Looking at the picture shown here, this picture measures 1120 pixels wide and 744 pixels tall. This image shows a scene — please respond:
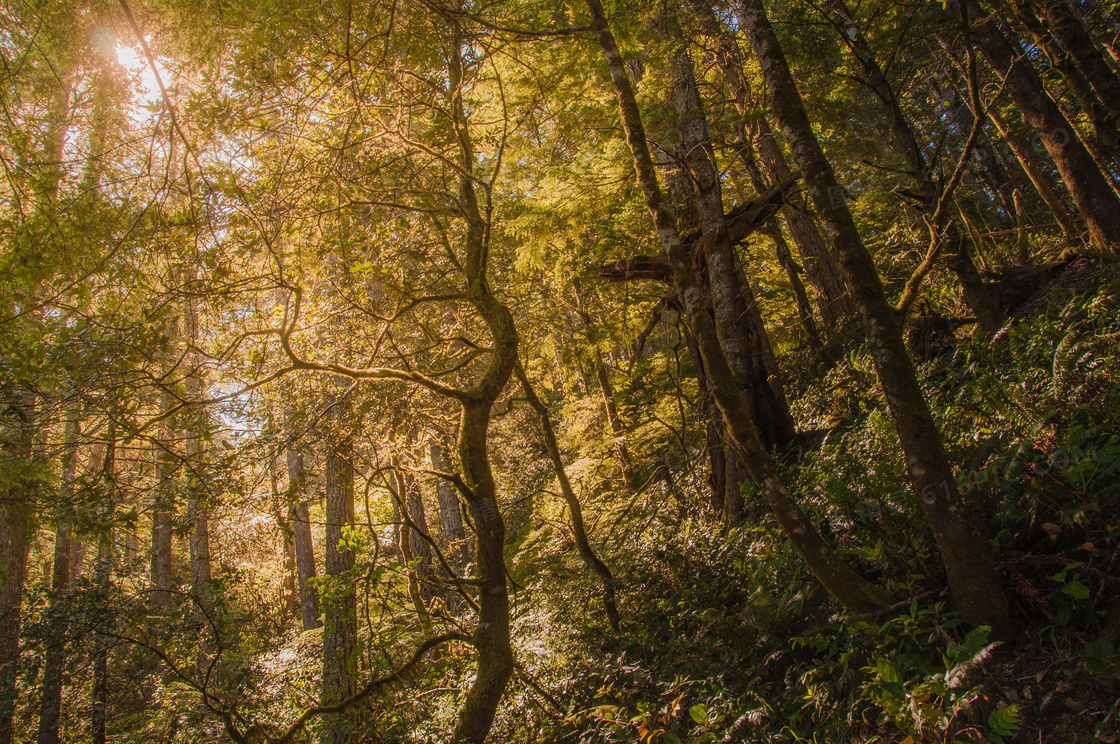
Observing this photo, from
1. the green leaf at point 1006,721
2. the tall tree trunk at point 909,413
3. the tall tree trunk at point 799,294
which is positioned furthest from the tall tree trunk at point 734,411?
the tall tree trunk at point 799,294

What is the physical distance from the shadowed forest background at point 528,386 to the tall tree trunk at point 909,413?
0.02 meters

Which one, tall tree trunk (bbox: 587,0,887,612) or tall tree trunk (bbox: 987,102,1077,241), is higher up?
tall tree trunk (bbox: 987,102,1077,241)

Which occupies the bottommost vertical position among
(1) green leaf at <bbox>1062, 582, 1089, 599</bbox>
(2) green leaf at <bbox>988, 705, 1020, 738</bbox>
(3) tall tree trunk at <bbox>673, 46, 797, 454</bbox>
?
(2) green leaf at <bbox>988, 705, 1020, 738</bbox>

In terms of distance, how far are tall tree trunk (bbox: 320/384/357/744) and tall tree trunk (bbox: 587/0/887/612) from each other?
2883mm

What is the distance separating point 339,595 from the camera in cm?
502

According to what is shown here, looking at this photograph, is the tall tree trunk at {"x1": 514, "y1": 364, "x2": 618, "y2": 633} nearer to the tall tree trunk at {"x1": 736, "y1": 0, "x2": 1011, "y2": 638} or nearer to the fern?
the tall tree trunk at {"x1": 736, "y1": 0, "x2": 1011, "y2": 638}

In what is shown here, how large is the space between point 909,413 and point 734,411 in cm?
99

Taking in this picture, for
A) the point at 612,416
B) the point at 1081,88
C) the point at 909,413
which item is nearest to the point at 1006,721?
the point at 909,413

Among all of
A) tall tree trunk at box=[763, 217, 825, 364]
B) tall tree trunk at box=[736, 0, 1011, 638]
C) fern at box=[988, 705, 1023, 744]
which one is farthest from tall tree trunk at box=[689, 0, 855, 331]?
fern at box=[988, 705, 1023, 744]

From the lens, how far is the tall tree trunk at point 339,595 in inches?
200

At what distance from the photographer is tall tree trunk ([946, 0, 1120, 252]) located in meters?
6.13

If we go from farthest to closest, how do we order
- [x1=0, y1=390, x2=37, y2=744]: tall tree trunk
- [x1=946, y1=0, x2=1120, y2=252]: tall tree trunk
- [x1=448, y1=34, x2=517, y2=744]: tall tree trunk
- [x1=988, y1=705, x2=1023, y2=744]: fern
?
[x1=946, y1=0, x2=1120, y2=252]: tall tree trunk < [x1=448, y1=34, x2=517, y2=744]: tall tree trunk < [x1=0, y1=390, x2=37, y2=744]: tall tree trunk < [x1=988, y1=705, x2=1023, y2=744]: fern

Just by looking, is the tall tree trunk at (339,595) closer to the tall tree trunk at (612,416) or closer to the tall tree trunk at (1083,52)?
the tall tree trunk at (612,416)

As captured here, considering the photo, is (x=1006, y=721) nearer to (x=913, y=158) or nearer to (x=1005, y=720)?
(x=1005, y=720)
